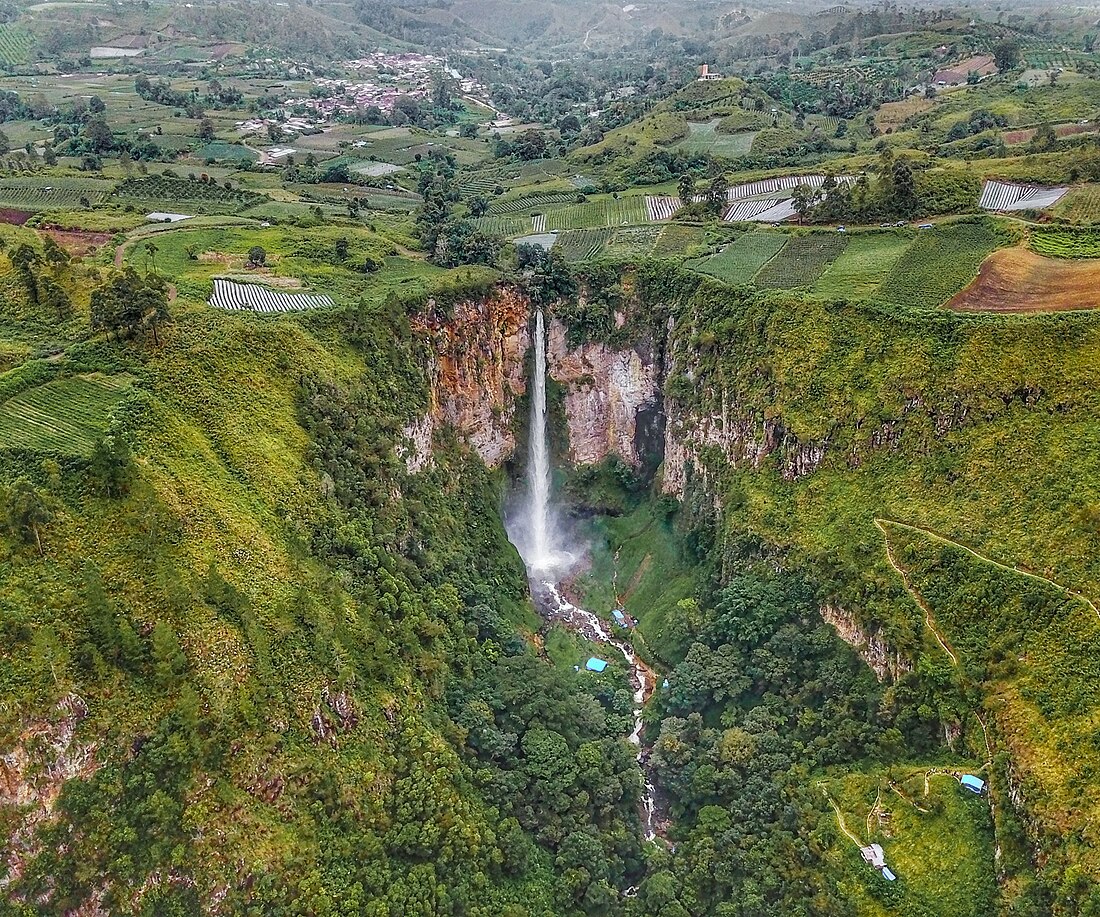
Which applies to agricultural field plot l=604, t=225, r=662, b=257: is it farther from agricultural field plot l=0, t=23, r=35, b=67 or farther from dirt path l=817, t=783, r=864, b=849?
agricultural field plot l=0, t=23, r=35, b=67

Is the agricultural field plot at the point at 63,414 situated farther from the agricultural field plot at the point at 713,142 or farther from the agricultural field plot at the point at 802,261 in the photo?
the agricultural field plot at the point at 713,142

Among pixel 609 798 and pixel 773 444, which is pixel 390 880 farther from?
pixel 773 444

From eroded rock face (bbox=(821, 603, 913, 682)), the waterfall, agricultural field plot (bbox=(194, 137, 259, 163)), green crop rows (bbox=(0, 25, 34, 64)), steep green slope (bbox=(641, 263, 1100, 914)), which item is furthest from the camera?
green crop rows (bbox=(0, 25, 34, 64))

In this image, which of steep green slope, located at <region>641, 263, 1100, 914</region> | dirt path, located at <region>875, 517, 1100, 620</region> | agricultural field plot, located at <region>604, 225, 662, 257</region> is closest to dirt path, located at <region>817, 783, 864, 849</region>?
steep green slope, located at <region>641, 263, 1100, 914</region>

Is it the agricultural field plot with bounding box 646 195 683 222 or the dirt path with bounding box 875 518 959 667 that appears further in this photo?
the agricultural field plot with bounding box 646 195 683 222

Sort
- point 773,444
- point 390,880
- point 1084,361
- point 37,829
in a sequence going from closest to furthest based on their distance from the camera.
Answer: point 37,829, point 390,880, point 1084,361, point 773,444

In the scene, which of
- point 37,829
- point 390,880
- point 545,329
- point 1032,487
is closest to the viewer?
point 37,829

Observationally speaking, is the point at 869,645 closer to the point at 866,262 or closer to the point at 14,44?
the point at 866,262

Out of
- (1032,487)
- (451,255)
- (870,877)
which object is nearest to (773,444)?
(1032,487)
